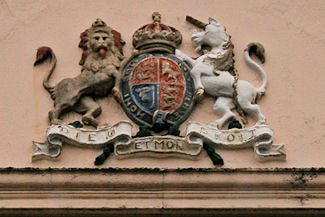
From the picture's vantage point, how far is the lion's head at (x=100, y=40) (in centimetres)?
980

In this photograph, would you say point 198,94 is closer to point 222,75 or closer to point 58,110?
point 222,75

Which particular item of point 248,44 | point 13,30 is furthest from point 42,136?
point 248,44

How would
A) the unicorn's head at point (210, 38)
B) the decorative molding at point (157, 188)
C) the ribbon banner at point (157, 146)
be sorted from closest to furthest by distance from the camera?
the decorative molding at point (157, 188) < the ribbon banner at point (157, 146) < the unicorn's head at point (210, 38)

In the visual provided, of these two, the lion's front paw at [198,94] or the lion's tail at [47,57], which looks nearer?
the lion's front paw at [198,94]

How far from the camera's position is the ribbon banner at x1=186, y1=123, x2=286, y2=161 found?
30.6 ft

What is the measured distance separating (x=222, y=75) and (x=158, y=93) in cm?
54

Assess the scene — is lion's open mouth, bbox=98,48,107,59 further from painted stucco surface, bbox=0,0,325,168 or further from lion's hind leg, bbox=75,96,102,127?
lion's hind leg, bbox=75,96,102,127

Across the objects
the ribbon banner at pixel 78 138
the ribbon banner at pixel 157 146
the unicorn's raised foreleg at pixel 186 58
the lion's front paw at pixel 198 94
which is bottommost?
the ribbon banner at pixel 157 146

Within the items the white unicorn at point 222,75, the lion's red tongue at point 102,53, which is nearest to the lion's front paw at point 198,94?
the white unicorn at point 222,75

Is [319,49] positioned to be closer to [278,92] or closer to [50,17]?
[278,92]

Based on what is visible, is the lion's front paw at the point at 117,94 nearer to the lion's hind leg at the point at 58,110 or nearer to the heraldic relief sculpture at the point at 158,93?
the heraldic relief sculpture at the point at 158,93

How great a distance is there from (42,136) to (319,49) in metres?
2.30

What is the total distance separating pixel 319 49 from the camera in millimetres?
10125

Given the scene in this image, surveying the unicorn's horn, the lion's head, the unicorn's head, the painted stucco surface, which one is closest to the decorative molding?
the painted stucco surface
